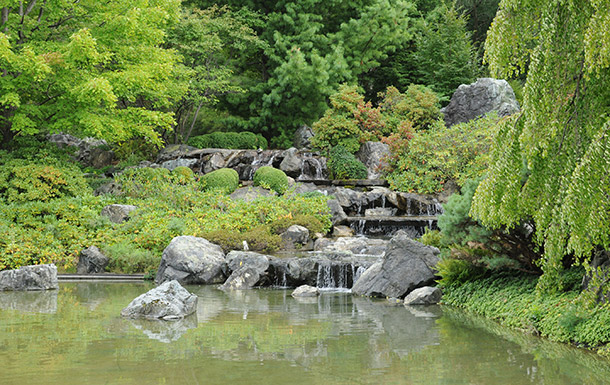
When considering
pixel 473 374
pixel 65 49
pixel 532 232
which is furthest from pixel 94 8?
pixel 473 374

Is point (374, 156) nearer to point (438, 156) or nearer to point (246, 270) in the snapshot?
point (438, 156)

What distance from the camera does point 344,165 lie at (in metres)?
21.5

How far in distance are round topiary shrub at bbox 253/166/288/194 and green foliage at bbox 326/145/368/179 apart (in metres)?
2.43

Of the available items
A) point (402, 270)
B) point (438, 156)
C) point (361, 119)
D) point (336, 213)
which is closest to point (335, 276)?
point (402, 270)

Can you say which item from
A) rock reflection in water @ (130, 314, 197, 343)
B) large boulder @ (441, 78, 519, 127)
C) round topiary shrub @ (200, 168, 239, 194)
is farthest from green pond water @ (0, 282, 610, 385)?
large boulder @ (441, 78, 519, 127)

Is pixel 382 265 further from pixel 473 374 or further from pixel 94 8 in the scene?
pixel 94 8

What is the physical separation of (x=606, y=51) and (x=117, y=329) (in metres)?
6.25

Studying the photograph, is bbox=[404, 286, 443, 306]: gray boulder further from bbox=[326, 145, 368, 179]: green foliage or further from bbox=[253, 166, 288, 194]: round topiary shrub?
bbox=[326, 145, 368, 179]: green foliage

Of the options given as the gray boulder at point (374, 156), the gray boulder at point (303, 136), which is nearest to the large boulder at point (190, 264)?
the gray boulder at point (374, 156)

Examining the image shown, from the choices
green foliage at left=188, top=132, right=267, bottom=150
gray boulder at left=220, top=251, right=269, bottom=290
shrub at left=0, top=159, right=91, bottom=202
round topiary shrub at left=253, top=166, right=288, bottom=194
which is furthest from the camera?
green foliage at left=188, top=132, right=267, bottom=150

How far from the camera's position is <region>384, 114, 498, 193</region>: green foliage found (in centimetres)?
1961

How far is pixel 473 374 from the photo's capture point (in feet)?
18.0

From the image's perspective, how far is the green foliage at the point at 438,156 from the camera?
19.6 meters

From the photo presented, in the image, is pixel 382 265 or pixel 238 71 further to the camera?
pixel 238 71
